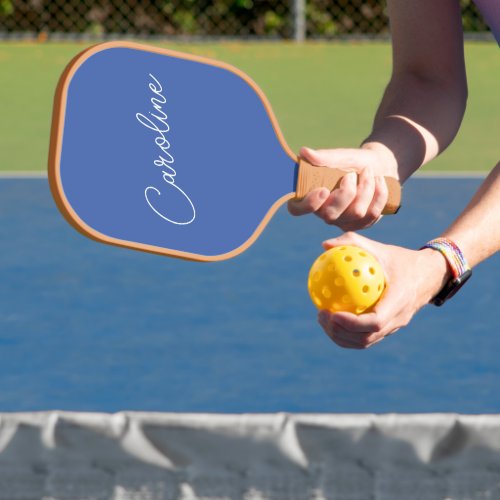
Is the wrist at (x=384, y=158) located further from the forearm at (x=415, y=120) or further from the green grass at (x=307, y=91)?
the green grass at (x=307, y=91)

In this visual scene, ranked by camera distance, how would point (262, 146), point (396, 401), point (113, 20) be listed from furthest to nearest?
1. point (113, 20)
2. point (396, 401)
3. point (262, 146)

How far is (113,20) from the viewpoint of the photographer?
1309 centimetres

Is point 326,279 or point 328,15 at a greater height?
point 326,279

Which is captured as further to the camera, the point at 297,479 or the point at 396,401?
the point at 396,401

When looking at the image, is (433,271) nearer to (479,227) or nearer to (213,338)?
(479,227)

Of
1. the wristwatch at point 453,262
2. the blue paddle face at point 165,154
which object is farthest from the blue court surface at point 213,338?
the wristwatch at point 453,262

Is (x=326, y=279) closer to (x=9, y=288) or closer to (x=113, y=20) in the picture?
(x=9, y=288)

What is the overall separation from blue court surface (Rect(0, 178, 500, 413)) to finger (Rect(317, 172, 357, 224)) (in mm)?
1936

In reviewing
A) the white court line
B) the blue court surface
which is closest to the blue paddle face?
the blue court surface

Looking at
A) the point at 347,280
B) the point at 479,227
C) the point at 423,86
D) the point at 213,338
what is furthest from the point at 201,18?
the point at 347,280

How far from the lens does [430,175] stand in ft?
24.2

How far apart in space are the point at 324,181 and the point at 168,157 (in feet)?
0.87

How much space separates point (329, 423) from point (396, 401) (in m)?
1.92

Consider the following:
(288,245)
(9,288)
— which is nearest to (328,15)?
(288,245)
